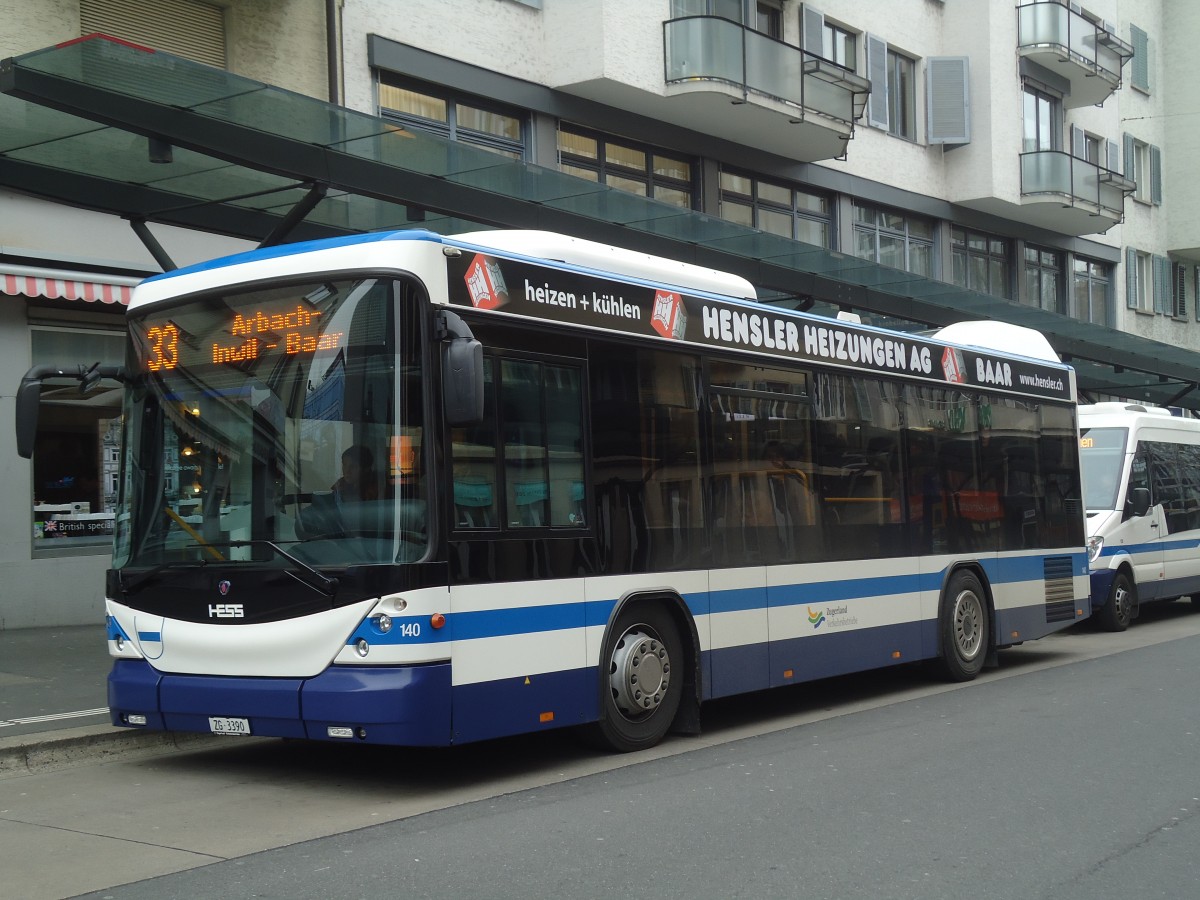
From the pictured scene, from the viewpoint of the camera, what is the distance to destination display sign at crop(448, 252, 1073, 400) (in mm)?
8102

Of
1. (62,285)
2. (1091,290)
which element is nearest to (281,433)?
(62,285)

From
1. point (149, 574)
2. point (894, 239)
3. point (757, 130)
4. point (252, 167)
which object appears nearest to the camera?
point (149, 574)

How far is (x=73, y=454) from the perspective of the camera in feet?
50.9

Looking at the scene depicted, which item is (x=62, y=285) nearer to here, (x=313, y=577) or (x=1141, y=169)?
(x=313, y=577)

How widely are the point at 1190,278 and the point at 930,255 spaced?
1529cm

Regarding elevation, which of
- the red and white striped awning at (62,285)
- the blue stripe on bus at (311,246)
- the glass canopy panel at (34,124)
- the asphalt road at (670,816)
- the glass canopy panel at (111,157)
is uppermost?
the glass canopy panel at (34,124)

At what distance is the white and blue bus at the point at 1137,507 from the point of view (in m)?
18.0

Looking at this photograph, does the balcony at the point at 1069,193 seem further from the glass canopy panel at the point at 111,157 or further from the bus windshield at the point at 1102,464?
the glass canopy panel at the point at 111,157

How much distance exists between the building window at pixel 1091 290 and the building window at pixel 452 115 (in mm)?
20708

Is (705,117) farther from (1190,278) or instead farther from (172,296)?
(1190,278)

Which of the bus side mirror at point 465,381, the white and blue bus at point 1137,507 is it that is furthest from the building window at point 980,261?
the bus side mirror at point 465,381

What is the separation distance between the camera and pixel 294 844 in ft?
21.4

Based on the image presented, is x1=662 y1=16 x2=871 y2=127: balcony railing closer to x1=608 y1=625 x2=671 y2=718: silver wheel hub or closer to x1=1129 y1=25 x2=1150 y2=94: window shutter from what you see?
x1=608 y1=625 x2=671 y2=718: silver wheel hub

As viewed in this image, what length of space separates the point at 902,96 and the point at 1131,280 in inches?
503
